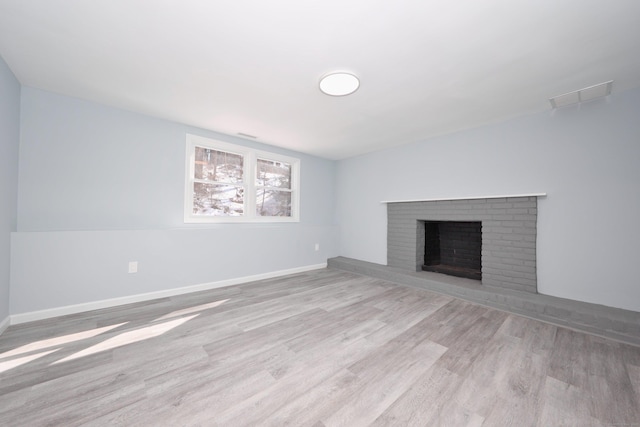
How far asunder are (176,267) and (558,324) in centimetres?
428

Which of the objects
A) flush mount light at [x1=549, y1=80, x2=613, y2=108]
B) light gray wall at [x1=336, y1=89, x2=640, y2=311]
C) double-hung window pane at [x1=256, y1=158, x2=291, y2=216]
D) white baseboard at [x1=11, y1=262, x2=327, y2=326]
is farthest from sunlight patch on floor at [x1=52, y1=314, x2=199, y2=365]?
flush mount light at [x1=549, y1=80, x2=613, y2=108]

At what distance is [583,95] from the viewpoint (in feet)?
7.70

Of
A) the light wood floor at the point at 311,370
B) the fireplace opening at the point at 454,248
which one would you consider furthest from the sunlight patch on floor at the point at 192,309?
the fireplace opening at the point at 454,248

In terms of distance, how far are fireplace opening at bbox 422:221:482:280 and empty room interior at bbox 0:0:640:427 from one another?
0.04m

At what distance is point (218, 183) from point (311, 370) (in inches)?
117

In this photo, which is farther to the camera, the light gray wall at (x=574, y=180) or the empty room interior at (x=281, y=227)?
the light gray wall at (x=574, y=180)

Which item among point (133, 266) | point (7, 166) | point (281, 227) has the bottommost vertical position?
point (133, 266)

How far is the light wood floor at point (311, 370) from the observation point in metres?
1.24

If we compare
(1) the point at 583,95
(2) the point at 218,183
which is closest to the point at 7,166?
(2) the point at 218,183

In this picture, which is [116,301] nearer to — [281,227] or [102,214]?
[102,214]

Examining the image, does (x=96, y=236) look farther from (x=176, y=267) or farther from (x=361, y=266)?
(x=361, y=266)

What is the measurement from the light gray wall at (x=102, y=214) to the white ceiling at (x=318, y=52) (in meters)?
0.32

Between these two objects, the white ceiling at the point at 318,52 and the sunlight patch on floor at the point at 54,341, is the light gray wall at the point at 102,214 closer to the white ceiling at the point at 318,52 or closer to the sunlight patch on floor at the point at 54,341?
the white ceiling at the point at 318,52

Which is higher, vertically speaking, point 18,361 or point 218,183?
point 218,183
